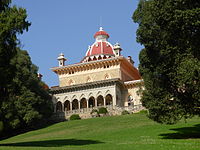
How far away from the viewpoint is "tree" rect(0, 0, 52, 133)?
2028cm

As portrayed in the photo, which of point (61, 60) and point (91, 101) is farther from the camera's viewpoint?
point (61, 60)

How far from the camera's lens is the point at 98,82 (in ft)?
195

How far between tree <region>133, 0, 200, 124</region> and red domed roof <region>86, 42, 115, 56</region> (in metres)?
45.7

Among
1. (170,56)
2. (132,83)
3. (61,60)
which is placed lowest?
(170,56)

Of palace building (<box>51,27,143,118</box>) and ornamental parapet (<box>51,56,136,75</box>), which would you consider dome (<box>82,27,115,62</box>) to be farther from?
ornamental parapet (<box>51,56,136,75</box>)

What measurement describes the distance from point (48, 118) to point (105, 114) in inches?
374

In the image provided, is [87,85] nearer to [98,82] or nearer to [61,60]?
[98,82]

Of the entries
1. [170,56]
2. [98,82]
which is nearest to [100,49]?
[98,82]

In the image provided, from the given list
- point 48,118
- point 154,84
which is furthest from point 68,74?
point 154,84

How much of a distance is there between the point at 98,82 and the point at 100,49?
12883 millimetres

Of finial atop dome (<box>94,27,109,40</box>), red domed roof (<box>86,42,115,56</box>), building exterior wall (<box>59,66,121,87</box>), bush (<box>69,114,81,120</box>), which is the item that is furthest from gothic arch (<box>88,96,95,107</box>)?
finial atop dome (<box>94,27,109,40</box>)

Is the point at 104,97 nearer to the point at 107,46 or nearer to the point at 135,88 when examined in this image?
the point at 135,88

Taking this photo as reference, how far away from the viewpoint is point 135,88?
62.6 m

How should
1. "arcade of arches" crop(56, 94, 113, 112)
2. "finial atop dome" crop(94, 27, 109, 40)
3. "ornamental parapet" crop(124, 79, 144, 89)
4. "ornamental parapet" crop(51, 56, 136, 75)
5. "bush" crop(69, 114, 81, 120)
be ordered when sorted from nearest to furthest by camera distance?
"bush" crop(69, 114, 81, 120) < "ornamental parapet" crop(124, 79, 144, 89) < "arcade of arches" crop(56, 94, 113, 112) < "ornamental parapet" crop(51, 56, 136, 75) < "finial atop dome" crop(94, 27, 109, 40)
